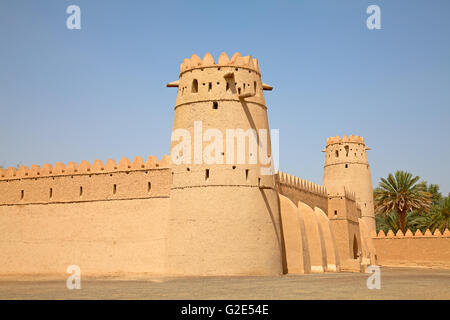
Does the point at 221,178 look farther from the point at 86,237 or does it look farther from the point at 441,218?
the point at 441,218

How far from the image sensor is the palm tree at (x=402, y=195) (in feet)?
137

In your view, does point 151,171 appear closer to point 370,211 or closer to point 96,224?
point 96,224

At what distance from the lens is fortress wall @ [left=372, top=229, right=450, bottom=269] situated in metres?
34.1

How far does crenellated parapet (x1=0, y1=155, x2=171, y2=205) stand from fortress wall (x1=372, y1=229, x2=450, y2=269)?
19.0 meters

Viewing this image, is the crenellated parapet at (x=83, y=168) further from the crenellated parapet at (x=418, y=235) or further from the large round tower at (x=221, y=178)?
the crenellated parapet at (x=418, y=235)

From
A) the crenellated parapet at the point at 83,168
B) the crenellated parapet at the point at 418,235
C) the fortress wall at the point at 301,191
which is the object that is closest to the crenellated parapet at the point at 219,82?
the crenellated parapet at the point at 83,168

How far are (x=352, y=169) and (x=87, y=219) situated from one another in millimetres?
21271

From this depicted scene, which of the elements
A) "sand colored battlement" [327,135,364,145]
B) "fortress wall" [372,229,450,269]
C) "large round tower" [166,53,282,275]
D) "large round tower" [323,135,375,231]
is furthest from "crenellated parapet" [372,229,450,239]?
"large round tower" [166,53,282,275]

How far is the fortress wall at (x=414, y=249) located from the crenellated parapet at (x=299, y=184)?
250 inches

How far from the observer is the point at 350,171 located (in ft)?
130

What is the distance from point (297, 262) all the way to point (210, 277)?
524cm

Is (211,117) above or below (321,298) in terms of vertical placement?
above

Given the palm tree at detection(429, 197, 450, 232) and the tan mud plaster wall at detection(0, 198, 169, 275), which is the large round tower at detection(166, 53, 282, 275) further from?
the palm tree at detection(429, 197, 450, 232)
